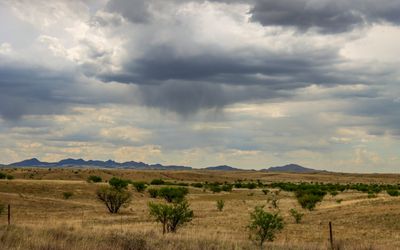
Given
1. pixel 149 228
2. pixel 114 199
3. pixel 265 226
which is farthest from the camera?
pixel 114 199

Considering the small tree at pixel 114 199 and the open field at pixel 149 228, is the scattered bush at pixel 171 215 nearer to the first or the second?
the open field at pixel 149 228

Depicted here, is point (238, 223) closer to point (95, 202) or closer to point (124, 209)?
point (124, 209)

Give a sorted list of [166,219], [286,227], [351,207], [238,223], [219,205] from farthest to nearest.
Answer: [219,205] < [351,207] < [238,223] < [286,227] < [166,219]

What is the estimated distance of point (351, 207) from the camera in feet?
170

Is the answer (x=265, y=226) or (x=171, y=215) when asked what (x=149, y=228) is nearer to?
(x=171, y=215)

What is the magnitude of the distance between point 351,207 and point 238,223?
16.4 metres

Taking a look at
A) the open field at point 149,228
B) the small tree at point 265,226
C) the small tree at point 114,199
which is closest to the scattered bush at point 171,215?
the open field at point 149,228

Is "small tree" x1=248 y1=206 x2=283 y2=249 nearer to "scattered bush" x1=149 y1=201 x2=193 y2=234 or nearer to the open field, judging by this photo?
the open field

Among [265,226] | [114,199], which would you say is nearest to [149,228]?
[265,226]

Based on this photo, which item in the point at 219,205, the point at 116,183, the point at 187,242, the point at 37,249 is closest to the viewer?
the point at 37,249

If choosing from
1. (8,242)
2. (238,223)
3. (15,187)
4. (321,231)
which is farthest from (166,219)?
(15,187)

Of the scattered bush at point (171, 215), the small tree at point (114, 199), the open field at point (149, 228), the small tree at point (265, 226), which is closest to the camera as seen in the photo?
the open field at point (149, 228)

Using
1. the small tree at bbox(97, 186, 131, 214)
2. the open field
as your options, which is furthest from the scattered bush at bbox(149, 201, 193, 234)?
the small tree at bbox(97, 186, 131, 214)

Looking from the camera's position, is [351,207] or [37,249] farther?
[351,207]
